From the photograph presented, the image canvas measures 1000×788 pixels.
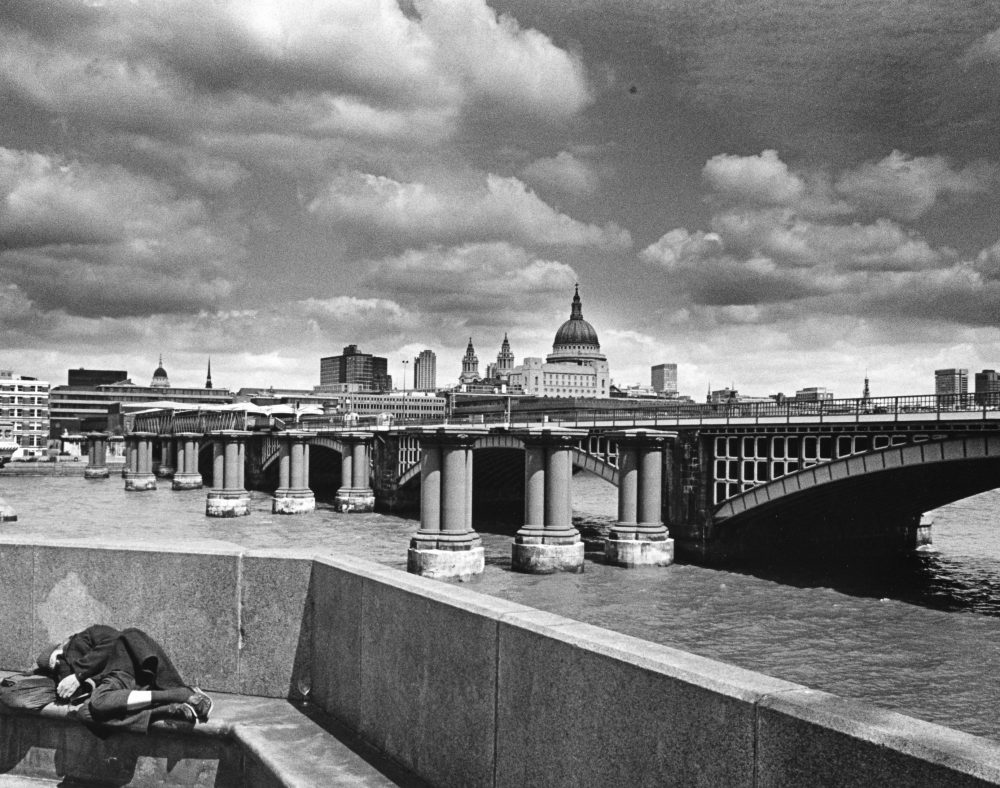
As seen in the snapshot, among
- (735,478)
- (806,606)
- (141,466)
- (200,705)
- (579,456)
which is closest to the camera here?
(200,705)

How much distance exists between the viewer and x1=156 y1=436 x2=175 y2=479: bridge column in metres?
123

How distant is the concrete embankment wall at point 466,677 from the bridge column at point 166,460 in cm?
11904

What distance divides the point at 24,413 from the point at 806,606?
187688mm

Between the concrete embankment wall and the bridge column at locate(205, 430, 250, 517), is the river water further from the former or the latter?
the bridge column at locate(205, 430, 250, 517)

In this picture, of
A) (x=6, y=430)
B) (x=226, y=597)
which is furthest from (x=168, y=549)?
(x=6, y=430)

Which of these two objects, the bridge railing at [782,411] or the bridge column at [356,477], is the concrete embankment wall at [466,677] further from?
the bridge column at [356,477]

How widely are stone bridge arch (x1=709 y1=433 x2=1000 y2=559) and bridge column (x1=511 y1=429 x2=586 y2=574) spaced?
837 cm

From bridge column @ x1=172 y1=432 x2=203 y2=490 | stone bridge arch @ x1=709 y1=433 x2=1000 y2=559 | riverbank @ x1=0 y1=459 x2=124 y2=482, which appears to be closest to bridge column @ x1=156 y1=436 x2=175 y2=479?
riverbank @ x1=0 y1=459 x2=124 y2=482

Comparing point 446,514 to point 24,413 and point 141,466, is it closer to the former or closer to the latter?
point 141,466

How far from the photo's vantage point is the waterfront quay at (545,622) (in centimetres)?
454

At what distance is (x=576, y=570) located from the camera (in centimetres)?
4056

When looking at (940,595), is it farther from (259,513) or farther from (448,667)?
(259,513)

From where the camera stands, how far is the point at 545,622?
5070 mm

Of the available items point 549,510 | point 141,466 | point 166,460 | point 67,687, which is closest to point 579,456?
point 549,510
